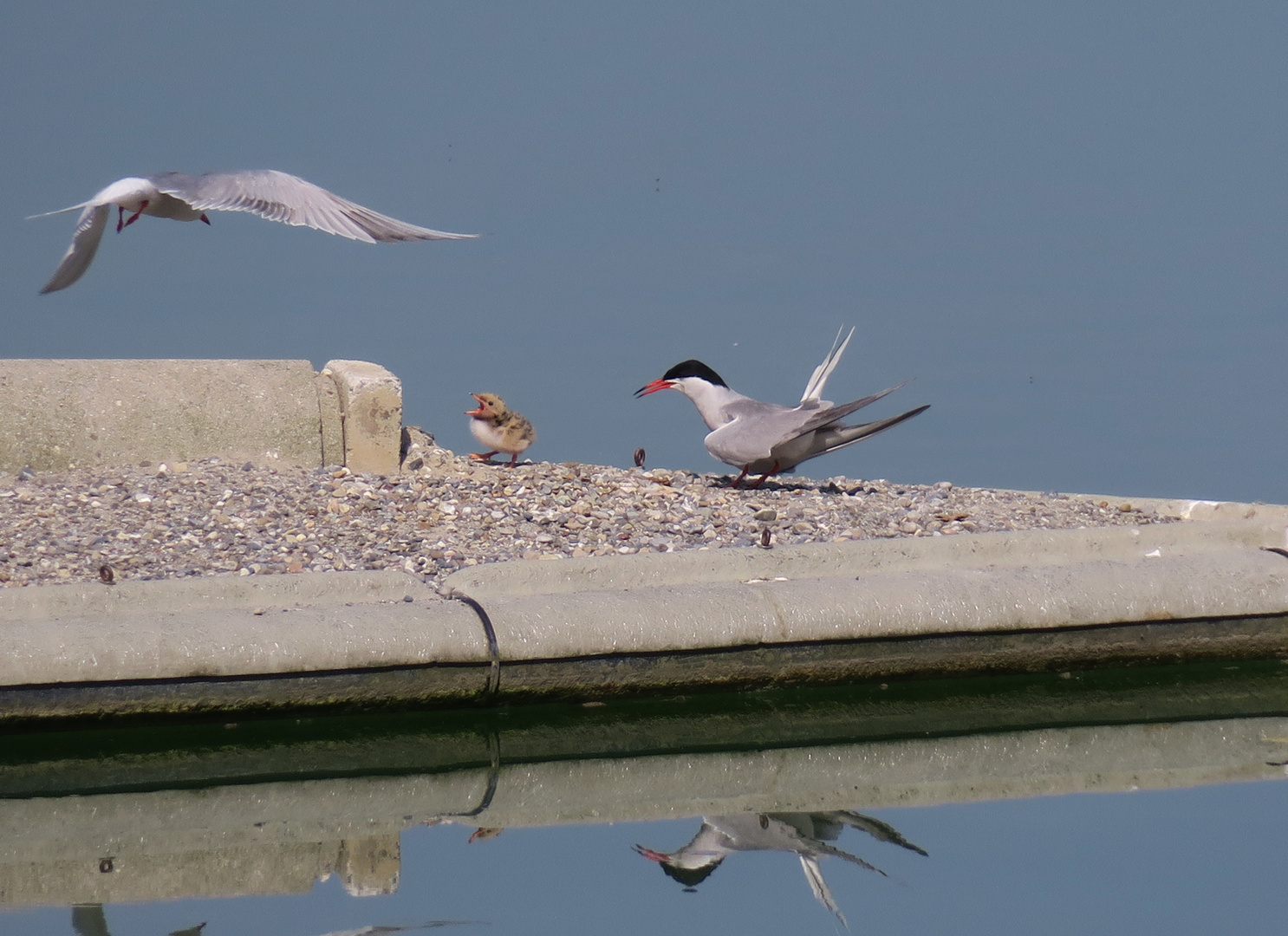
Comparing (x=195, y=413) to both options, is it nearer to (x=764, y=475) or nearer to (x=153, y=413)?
(x=153, y=413)

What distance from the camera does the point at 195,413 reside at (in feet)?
21.8

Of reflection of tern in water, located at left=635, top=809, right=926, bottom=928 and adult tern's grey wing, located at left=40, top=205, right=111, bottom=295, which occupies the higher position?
adult tern's grey wing, located at left=40, top=205, right=111, bottom=295

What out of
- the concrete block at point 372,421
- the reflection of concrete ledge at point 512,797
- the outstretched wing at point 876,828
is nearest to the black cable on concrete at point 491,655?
the reflection of concrete ledge at point 512,797

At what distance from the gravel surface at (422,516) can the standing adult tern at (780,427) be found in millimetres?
176

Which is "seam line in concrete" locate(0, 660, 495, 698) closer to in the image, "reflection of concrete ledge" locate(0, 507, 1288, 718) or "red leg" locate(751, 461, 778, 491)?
"reflection of concrete ledge" locate(0, 507, 1288, 718)

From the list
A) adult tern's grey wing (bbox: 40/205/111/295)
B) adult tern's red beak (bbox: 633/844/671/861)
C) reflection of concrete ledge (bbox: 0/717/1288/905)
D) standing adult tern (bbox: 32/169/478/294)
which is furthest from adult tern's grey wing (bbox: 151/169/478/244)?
adult tern's red beak (bbox: 633/844/671/861)

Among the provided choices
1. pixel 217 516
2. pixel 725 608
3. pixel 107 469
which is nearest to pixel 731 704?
pixel 725 608

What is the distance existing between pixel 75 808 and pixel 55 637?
1.60ft

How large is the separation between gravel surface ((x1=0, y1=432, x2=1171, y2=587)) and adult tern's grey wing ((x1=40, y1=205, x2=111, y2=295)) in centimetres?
95

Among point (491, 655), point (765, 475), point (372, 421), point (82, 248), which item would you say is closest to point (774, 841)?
point (491, 655)

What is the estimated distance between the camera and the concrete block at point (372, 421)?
6.80 m

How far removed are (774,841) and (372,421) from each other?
3.87 meters

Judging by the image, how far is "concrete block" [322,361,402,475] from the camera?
6.80 metres

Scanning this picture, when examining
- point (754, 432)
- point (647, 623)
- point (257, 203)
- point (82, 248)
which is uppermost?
point (257, 203)
